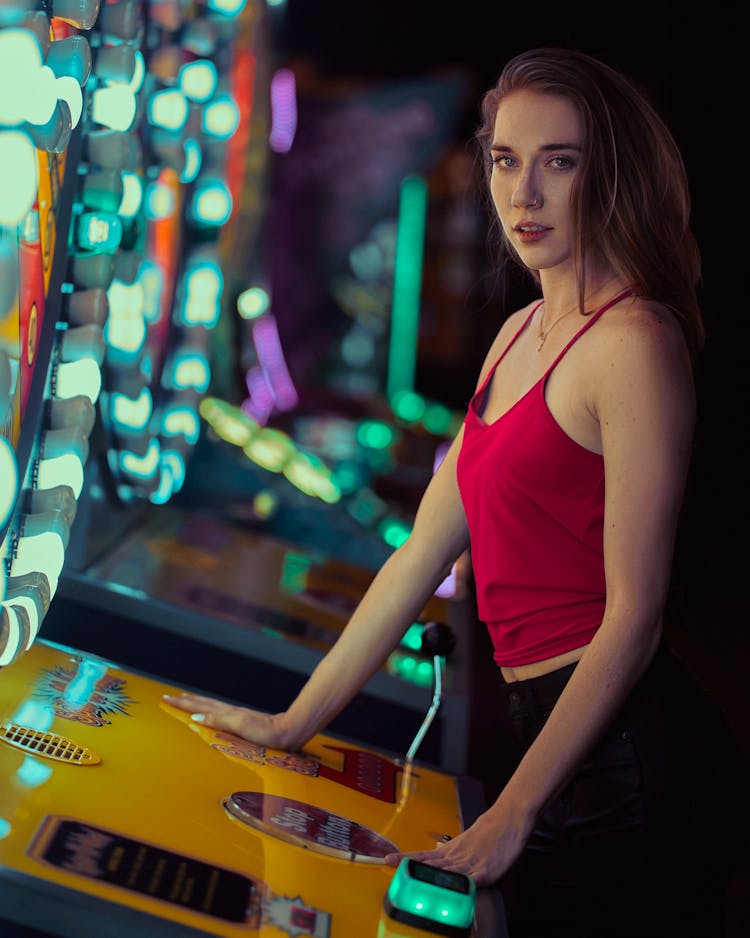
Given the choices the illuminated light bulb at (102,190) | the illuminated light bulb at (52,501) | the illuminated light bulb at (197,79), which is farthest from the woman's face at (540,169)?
the illuminated light bulb at (197,79)

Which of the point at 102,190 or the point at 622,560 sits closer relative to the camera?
the point at 622,560

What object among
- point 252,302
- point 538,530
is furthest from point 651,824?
point 252,302

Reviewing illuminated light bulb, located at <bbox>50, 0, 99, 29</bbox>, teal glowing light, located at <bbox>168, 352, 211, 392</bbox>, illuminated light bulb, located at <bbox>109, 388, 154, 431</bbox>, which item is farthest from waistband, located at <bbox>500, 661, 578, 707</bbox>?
teal glowing light, located at <bbox>168, 352, 211, 392</bbox>

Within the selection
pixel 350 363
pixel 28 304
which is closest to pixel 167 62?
pixel 28 304

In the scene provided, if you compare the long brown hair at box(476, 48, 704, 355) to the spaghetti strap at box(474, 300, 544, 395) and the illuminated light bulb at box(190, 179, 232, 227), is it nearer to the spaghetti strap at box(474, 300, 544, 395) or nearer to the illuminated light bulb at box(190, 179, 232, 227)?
the spaghetti strap at box(474, 300, 544, 395)

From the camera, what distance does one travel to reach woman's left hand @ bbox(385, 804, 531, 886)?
116cm

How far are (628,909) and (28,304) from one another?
0.94 m

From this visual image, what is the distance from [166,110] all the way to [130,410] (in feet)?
1.70

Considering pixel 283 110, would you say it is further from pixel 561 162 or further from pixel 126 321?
pixel 561 162

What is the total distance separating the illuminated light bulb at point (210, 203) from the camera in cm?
262

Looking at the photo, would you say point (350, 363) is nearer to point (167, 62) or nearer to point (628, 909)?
point (167, 62)

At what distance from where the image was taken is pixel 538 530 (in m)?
1.30

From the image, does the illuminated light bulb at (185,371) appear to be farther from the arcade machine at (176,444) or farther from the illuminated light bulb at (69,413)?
the illuminated light bulb at (69,413)

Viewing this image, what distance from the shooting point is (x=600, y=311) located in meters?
1.27
